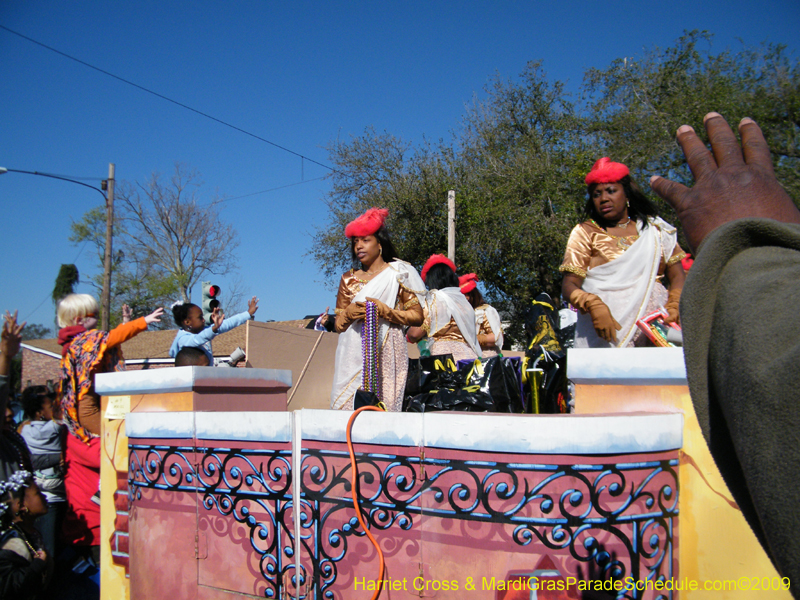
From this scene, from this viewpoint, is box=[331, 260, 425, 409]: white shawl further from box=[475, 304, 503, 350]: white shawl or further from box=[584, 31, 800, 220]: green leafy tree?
box=[584, 31, 800, 220]: green leafy tree

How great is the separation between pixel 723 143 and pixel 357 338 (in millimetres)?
3520

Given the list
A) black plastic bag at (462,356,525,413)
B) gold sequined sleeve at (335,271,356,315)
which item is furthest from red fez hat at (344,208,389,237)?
black plastic bag at (462,356,525,413)

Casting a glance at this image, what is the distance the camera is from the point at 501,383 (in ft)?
13.0

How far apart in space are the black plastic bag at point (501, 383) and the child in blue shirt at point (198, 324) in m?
2.48

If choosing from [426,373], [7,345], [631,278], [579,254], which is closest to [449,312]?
[426,373]

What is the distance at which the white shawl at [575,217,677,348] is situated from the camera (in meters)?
3.53

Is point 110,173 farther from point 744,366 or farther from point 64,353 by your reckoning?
point 744,366

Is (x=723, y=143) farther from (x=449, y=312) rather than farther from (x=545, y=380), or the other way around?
(x=449, y=312)

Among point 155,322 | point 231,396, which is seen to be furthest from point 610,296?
point 155,322

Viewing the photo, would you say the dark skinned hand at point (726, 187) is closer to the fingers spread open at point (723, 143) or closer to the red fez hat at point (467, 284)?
the fingers spread open at point (723, 143)

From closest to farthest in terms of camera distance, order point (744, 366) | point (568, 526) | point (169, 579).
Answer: point (744, 366) → point (568, 526) → point (169, 579)

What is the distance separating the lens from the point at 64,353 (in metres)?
4.49

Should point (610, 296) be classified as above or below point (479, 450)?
above

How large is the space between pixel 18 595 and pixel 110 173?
16579mm
